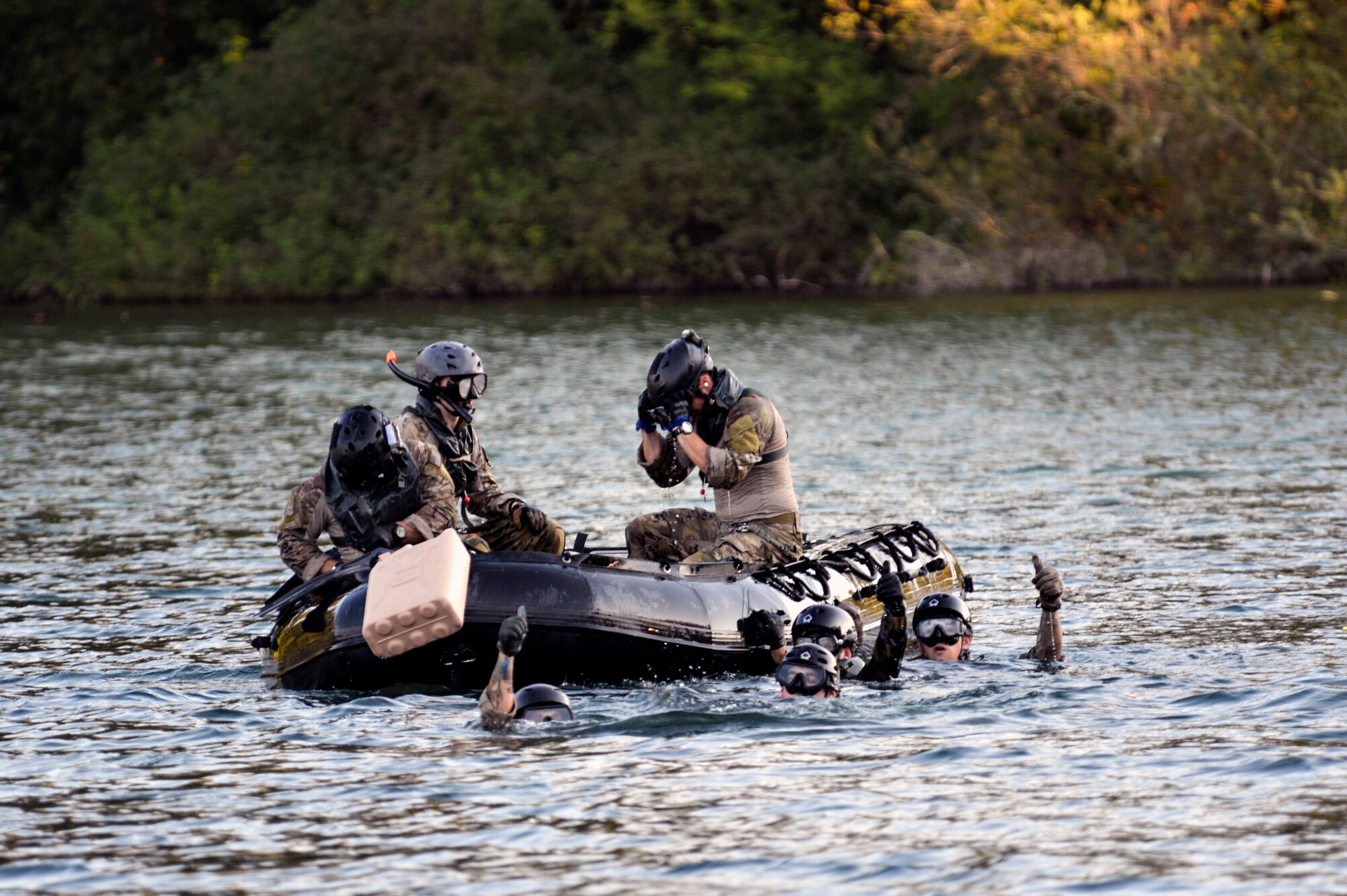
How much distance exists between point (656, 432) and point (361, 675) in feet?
7.91

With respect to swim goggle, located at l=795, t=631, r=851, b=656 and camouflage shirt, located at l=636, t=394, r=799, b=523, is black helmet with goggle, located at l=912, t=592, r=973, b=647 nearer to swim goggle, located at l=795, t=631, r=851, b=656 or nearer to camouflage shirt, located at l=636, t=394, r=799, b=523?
swim goggle, located at l=795, t=631, r=851, b=656

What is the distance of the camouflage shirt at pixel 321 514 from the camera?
10.9 metres

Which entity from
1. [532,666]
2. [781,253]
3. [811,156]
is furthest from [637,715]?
[811,156]

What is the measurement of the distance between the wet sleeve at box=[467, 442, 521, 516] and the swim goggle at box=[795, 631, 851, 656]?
2283mm

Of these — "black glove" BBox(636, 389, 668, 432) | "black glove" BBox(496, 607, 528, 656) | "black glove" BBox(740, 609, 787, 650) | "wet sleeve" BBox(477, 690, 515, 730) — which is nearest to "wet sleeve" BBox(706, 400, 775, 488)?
"black glove" BBox(636, 389, 668, 432)

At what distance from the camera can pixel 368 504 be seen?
427 inches

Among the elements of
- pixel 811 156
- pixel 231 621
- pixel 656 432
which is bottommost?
pixel 231 621

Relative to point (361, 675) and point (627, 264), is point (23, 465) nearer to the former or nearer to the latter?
point (361, 675)

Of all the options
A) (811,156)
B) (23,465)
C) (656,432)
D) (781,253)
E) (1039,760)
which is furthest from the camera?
(811,156)

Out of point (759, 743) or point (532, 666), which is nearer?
point (759, 743)

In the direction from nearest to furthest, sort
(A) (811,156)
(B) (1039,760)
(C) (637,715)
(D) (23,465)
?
(B) (1039,760), (C) (637,715), (D) (23,465), (A) (811,156)

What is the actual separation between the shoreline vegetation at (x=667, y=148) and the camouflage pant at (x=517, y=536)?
33.7 meters

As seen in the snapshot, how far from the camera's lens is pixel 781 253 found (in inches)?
1969

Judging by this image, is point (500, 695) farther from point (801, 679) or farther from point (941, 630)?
point (941, 630)
